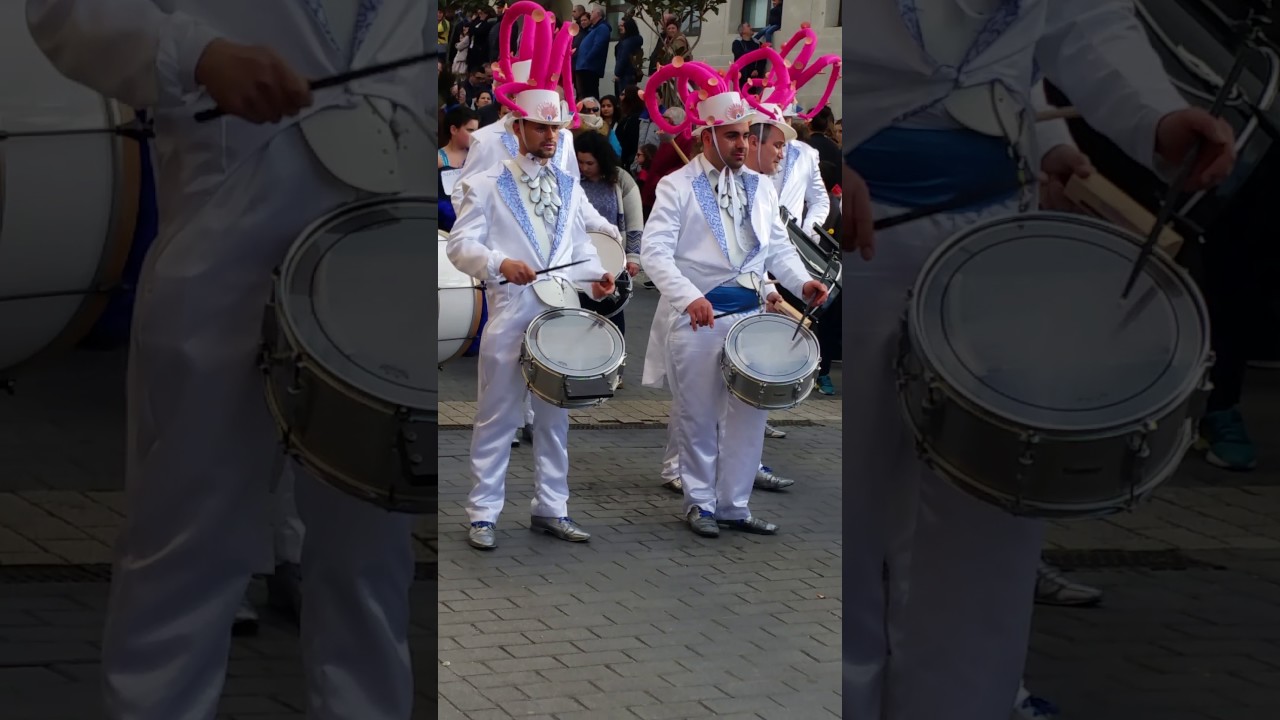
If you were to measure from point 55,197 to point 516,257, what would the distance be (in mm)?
2817

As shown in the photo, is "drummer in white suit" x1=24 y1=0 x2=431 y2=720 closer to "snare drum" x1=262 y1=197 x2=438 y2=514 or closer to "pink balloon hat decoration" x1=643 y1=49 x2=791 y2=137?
"snare drum" x1=262 y1=197 x2=438 y2=514

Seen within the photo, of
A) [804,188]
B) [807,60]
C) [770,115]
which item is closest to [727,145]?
[804,188]

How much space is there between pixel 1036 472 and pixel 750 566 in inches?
29.7

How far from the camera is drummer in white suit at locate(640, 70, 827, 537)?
3.12 metres

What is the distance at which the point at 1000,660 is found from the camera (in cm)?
148

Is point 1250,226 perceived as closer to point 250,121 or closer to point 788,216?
point 250,121

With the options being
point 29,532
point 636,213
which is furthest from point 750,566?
point 636,213

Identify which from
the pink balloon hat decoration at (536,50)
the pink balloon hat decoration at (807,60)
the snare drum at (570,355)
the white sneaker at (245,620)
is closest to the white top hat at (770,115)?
the pink balloon hat decoration at (807,60)

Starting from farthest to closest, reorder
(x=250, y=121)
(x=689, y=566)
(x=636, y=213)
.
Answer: (x=636, y=213) < (x=689, y=566) < (x=250, y=121)

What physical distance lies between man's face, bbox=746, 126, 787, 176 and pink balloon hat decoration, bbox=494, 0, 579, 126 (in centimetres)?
63

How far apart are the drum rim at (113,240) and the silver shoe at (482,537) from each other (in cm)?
119

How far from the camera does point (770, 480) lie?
2488 mm

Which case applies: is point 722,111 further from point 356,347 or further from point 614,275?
point 614,275

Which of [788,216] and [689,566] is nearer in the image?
[689,566]
